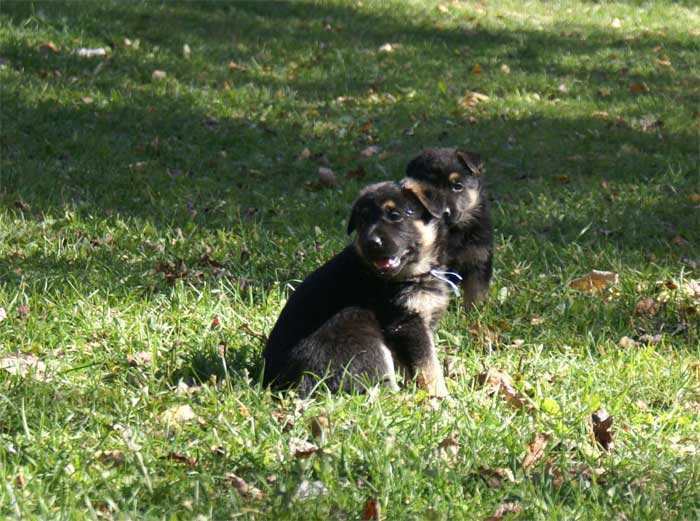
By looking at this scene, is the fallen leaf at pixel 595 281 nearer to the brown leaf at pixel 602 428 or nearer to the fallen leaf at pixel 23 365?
the brown leaf at pixel 602 428

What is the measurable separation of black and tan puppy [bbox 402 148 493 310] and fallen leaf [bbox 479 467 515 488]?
85.4 inches

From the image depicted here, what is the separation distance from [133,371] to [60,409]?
574 mm

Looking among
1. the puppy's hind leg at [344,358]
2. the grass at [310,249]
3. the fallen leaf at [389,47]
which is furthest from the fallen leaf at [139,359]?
the fallen leaf at [389,47]

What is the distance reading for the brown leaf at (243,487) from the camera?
11.2 feet

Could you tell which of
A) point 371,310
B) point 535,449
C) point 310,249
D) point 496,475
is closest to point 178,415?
point 371,310

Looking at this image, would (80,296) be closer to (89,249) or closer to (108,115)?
(89,249)

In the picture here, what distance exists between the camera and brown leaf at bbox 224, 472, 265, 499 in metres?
3.42

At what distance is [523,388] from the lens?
4.57 metres

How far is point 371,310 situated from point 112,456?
4.79ft

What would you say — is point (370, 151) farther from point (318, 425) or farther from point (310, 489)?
point (310, 489)

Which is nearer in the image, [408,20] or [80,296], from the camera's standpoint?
[80,296]

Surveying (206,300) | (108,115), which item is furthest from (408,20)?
(206,300)

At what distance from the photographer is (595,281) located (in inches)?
239

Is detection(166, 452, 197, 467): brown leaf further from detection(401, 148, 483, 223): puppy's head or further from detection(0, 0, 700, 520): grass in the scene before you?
detection(401, 148, 483, 223): puppy's head
